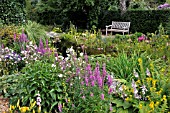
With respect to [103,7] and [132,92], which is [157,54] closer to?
[132,92]

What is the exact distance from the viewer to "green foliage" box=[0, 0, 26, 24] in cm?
973

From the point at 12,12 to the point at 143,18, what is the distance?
7.78m

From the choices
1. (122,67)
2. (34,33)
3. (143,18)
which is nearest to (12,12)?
(34,33)

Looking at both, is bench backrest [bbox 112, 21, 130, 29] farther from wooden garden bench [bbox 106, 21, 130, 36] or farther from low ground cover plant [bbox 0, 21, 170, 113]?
low ground cover plant [bbox 0, 21, 170, 113]

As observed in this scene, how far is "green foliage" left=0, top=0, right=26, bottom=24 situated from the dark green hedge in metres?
7.12

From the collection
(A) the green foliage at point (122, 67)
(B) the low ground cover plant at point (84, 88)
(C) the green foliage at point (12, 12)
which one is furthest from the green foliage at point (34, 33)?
(A) the green foliage at point (122, 67)

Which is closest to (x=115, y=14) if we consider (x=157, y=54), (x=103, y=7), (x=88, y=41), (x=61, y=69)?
(x=103, y=7)

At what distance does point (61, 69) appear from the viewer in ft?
13.2

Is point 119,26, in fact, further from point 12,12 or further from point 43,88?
point 43,88

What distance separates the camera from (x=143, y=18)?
15.3 m

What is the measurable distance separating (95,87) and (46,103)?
865 millimetres

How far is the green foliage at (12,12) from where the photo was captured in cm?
973

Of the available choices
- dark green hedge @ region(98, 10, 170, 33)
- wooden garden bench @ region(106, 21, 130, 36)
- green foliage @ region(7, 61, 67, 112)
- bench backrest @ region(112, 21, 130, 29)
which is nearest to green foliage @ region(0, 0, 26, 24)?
wooden garden bench @ region(106, 21, 130, 36)

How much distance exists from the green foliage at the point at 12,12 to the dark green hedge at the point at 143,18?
7120mm
